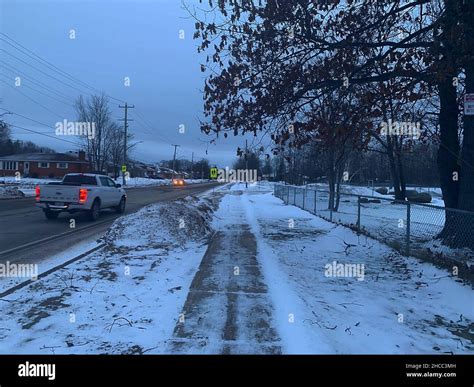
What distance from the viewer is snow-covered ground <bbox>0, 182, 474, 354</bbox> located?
174 inches

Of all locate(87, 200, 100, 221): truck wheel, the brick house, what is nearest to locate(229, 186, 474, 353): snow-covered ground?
locate(87, 200, 100, 221): truck wheel

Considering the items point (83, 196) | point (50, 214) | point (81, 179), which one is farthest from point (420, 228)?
point (50, 214)

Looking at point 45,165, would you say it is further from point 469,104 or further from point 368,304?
point 368,304

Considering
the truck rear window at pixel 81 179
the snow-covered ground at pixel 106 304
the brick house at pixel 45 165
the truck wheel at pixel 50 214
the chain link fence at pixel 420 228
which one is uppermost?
the brick house at pixel 45 165

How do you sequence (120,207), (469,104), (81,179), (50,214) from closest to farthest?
(469,104), (50,214), (81,179), (120,207)

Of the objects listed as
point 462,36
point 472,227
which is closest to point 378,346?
point 472,227

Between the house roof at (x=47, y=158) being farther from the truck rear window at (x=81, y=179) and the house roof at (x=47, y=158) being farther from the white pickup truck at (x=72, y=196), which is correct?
the white pickup truck at (x=72, y=196)

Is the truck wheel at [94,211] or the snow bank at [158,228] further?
the truck wheel at [94,211]

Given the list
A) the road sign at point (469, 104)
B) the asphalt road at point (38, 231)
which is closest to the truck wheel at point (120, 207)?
the asphalt road at point (38, 231)

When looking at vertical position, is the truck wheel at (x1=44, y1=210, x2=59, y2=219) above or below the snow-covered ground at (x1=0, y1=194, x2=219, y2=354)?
above

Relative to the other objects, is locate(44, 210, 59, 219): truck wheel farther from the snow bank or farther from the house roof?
the house roof

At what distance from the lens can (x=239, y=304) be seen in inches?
224

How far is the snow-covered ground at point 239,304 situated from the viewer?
443 centimetres
